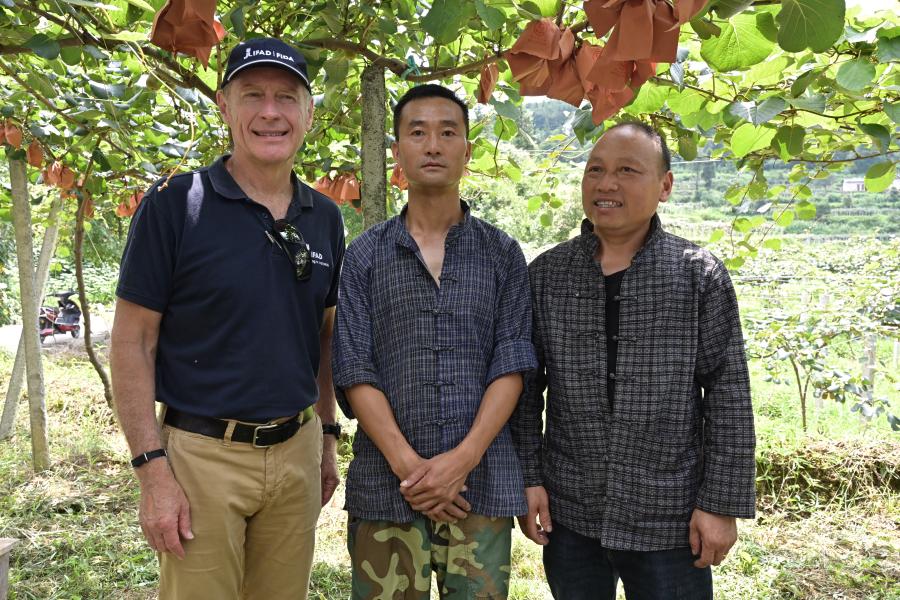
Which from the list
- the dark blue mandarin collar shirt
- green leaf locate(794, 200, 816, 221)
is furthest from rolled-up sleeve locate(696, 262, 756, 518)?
green leaf locate(794, 200, 816, 221)

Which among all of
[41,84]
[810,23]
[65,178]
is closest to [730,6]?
[810,23]

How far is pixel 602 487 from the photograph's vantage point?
1.55 m

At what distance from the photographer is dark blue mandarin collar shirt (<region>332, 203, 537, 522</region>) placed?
1.51 metres

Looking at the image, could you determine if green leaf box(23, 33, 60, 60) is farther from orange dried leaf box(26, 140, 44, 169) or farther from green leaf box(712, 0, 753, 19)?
orange dried leaf box(26, 140, 44, 169)

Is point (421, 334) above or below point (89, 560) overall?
above

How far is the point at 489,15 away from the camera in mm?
1117

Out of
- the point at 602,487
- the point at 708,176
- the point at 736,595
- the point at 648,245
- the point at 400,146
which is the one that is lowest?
the point at 736,595

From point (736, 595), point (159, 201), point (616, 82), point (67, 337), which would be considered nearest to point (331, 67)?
point (159, 201)

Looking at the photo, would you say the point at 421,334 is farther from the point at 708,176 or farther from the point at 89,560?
the point at 708,176

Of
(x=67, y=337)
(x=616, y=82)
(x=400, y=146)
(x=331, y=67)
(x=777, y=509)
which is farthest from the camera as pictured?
(x=67, y=337)

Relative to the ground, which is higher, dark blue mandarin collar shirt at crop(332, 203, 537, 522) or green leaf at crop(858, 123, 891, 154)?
green leaf at crop(858, 123, 891, 154)

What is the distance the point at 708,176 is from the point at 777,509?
1534 inches

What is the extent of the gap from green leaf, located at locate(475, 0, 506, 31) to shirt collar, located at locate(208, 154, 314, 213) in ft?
2.25

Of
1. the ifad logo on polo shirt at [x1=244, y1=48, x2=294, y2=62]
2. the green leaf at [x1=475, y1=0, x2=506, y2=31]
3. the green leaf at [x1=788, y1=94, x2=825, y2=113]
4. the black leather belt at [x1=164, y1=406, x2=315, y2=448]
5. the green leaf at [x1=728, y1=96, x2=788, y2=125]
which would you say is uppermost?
the ifad logo on polo shirt at [x1=244, y1=48, x2=294, y2=62]
